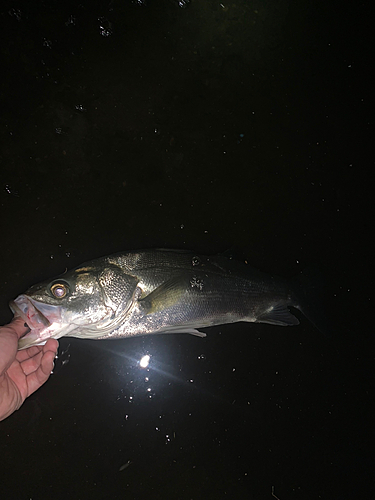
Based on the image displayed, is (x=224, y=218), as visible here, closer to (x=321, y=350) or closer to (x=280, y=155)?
(x=280, y=155)

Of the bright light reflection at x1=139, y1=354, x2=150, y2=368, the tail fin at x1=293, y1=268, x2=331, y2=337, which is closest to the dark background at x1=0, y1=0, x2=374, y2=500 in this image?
the bright light reflection at x1=139, y1=354, x2=150, y2=368

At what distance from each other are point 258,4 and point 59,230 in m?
3.27

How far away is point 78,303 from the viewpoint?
2.06m

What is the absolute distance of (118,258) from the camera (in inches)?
88.1

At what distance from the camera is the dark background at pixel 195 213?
2.72 metres

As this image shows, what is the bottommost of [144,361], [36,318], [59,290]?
[144,361]

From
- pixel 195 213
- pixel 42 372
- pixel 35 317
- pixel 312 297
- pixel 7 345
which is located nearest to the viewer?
pixel 7 345

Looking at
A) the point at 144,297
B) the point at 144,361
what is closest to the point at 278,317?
the point at 144,297

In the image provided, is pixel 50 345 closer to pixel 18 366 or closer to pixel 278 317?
pixel 18 366

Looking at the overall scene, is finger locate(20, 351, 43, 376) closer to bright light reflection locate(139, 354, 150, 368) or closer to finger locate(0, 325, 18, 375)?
finger locate(0, 325, 18, 375)

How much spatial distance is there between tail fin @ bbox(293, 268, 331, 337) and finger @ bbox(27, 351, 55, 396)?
2263 mm

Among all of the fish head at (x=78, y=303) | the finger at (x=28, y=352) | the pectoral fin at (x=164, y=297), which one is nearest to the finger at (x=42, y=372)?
the finger at (x=28, y=352)

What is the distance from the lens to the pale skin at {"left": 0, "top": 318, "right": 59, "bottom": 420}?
1.89 metres

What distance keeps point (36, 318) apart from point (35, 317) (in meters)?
0.01
